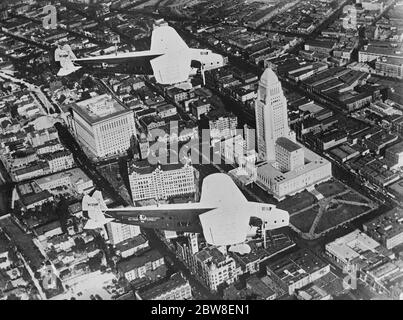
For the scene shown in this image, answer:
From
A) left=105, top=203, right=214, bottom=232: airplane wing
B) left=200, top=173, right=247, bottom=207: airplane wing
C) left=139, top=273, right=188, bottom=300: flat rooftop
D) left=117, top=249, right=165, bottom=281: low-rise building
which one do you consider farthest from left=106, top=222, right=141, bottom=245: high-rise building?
left=200, top=173, right=247, bottom=207: airplane wing

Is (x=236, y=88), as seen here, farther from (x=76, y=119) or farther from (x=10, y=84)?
(x=10, y=84)

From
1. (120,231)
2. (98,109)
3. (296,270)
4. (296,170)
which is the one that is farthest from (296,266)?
(98,109)

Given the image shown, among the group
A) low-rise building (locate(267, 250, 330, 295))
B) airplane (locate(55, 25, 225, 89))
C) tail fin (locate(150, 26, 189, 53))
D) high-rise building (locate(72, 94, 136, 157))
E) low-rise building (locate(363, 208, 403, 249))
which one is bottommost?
low-rise building (locate(363, 208, 403, 249))

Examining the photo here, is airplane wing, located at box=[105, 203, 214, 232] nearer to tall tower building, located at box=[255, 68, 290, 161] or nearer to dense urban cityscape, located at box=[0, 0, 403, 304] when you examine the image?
dense urban cityscape, located at box=[0, 0, 403, 304]

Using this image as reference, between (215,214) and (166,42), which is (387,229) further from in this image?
(166,42)

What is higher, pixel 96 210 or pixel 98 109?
pixel 96 210

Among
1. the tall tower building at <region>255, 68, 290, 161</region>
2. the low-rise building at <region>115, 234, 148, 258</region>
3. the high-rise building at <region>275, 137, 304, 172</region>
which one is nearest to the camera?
the low-rise building at <region>115, 234, 148, 258</region>
